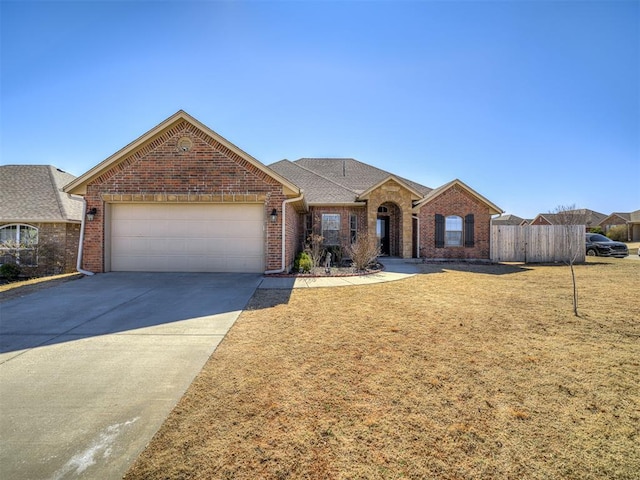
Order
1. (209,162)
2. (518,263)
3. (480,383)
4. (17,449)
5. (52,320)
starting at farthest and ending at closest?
(518,263), (209,162), (52,320), (480,383), (17,449)

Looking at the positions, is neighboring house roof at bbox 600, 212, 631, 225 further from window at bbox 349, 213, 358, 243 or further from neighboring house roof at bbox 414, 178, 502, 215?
window at bbox 349, 213, 358, 243

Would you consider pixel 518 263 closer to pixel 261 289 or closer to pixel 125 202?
pixel 261 289

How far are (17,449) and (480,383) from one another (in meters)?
4.22

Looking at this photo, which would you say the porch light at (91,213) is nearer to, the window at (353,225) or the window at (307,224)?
the window at (307,224)

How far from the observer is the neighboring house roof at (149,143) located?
381 inches

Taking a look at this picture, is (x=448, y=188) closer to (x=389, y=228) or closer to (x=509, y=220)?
(x=389, y=228)

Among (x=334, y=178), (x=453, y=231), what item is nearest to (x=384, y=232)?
(x=453, y=231)

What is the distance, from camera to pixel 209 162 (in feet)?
Answer: 32.5

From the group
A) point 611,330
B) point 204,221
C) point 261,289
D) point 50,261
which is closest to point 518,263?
point 611,330

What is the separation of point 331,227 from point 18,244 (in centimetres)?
1492

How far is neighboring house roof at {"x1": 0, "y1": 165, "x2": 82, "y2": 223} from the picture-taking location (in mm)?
13938

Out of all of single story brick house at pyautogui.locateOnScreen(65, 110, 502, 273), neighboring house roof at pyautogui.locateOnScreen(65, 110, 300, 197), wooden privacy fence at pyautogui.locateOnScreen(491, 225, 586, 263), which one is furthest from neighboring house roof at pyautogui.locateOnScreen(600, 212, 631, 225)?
neighboring house roof at pyautogui.locateOnScreen(65, 110, 300, 197)

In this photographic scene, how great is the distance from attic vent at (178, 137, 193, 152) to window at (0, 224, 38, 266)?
992 centimetres

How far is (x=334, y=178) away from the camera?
20.3 metres
